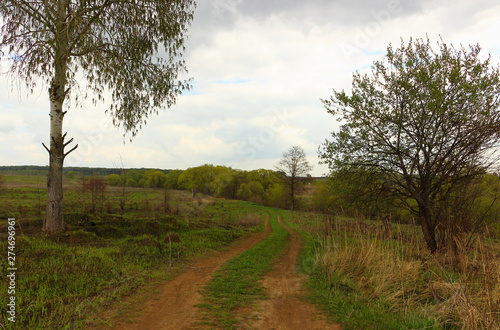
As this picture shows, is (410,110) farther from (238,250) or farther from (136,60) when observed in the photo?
(136,60)

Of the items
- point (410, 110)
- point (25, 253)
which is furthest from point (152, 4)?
point (410, 110)

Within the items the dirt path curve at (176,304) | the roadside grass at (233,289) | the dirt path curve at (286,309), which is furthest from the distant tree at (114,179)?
the dirt path curve at (286,309)

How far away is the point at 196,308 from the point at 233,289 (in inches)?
58.2

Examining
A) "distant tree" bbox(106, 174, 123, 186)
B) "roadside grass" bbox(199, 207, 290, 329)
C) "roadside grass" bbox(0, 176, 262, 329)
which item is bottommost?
"roadside grass" bbox(199, 207, 290, 329)

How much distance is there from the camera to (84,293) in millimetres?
5770

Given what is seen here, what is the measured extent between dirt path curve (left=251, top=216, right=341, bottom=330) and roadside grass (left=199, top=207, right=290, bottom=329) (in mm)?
325

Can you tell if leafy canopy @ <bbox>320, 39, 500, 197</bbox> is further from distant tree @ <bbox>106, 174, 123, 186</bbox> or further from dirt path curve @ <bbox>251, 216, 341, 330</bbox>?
distant tree @ <bbox>106, 174, 123, 186</bbox>

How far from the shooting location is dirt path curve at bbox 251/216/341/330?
4973 millimetres

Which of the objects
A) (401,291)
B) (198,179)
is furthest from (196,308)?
(198,179)

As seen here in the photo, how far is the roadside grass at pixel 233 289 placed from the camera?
514 centimetres

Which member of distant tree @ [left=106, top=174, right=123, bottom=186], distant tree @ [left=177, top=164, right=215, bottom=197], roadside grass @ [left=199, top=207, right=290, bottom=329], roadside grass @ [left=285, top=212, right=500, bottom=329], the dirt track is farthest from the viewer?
distant tree @ [left=177, top=164, right=215, bottom=197]

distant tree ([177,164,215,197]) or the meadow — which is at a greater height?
distant tree ([177,164,215,197])

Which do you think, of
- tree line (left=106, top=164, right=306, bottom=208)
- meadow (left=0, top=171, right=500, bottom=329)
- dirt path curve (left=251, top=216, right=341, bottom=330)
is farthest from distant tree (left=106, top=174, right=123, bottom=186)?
tree line (left=106, top=164, right=306, bottom=208)

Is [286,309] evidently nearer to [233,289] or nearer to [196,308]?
[233,289]
